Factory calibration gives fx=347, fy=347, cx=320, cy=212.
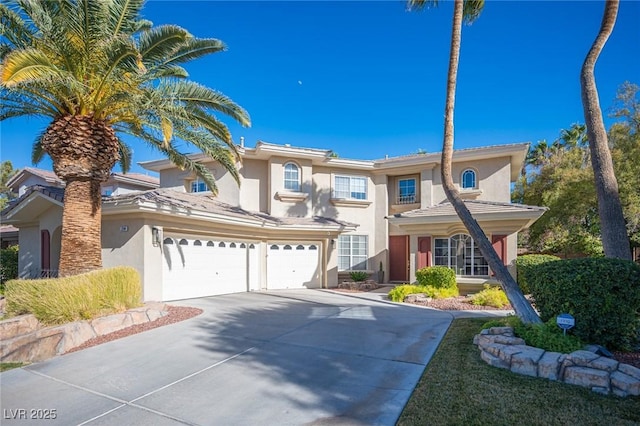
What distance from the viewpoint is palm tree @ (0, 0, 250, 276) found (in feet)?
26.4

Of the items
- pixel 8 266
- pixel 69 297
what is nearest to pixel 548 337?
pixel 69 297

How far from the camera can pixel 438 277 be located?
44.9 feet

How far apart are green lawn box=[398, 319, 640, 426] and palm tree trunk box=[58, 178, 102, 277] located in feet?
27.9

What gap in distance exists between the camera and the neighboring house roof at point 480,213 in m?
13.5

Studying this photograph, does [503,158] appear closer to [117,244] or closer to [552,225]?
[552,225]

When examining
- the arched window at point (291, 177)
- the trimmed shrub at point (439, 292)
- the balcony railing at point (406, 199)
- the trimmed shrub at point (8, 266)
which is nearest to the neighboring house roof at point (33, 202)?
the trimmed shrub at point (8, 266)

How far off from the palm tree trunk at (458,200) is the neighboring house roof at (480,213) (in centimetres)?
563

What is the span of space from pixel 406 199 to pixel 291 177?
6575mm

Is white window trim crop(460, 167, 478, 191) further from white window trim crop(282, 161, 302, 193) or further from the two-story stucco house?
white window trim crop(282, 161, 302, 193)

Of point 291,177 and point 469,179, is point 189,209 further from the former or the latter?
point 469,179

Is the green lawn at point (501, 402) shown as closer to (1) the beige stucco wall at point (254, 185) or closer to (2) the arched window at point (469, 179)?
(1) the beige stucco wall at point (254, 185)

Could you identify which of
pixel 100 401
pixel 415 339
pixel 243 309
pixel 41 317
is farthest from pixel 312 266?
pixel 100 401

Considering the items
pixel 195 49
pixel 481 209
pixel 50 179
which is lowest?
pixel 481 209

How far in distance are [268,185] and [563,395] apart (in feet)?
50.4
